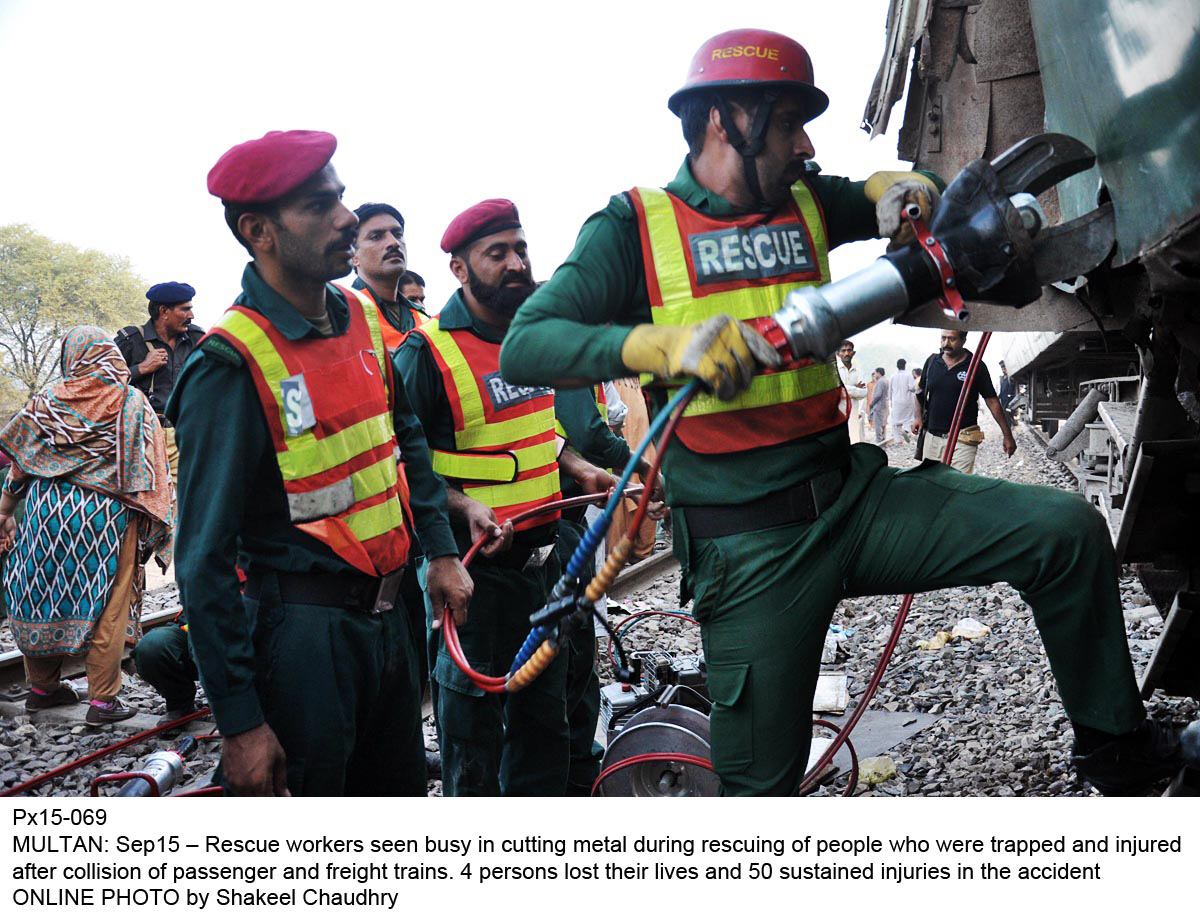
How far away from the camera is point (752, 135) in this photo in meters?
2.31

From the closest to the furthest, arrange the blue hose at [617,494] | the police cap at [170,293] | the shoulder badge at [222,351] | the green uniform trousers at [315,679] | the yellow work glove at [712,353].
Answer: the yellow work glove at [712,353]
the blue hose at [617,494]
the shoulder badge at [222,351]
the green uniform trousers at [315,679]
the police cap at [170,293]

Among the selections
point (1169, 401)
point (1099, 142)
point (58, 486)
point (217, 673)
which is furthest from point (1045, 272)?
point (58, 486)

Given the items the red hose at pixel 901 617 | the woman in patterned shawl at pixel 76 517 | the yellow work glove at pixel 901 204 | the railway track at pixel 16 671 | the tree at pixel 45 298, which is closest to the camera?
the yellow work glove at pixel 901 204

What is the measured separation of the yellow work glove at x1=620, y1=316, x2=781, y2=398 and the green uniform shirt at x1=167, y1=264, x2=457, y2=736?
38.8 inches

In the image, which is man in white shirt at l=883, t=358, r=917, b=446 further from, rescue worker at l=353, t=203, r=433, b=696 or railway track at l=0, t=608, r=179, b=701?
railway track at l=0, t=608, r=179, b=701

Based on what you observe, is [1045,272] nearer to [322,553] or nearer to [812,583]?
[812,583]

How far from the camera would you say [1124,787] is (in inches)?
88.0

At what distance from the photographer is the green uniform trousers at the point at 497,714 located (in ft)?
11.7

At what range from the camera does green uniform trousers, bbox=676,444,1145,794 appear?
217cm

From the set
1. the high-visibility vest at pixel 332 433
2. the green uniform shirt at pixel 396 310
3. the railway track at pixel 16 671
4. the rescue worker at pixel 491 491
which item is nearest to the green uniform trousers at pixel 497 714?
the rescue worker at pixel 491 491

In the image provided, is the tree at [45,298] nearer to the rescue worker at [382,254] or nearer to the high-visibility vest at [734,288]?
the rescue worker at [382,254]

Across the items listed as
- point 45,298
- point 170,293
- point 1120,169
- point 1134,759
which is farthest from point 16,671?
point 45,298

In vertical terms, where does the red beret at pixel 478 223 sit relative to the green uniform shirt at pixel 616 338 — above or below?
above

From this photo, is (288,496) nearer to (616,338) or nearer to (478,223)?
(616,338)
